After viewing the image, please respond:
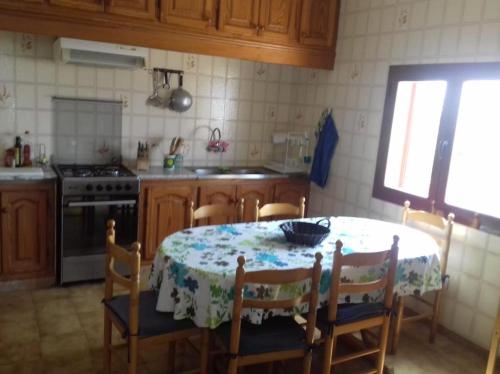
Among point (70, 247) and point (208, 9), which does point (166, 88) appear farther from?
point (70, 247)

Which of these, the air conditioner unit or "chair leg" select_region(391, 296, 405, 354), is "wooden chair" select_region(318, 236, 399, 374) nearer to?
"chair leg" select_region(391, 296, 405, 354)

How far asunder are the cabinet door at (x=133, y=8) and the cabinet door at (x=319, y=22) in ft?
3.99

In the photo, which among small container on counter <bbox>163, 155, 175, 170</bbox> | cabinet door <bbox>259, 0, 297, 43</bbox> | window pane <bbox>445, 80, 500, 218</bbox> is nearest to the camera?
window pane <bbox>445, 80, 500, 218</bbox>

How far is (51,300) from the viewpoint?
9.96 ft

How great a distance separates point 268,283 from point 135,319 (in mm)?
559

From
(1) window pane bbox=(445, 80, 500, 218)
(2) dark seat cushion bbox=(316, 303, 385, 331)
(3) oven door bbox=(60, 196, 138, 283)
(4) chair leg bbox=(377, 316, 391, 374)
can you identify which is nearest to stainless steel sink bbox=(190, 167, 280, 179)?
(3) oven door bbox=(60, 196, 138, 283)

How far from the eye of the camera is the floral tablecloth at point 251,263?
1855 millimetres

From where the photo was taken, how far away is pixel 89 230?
3.24m

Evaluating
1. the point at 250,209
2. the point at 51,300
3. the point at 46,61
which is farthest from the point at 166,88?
the point at 51,300

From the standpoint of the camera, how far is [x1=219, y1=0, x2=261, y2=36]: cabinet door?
3324 millimetres

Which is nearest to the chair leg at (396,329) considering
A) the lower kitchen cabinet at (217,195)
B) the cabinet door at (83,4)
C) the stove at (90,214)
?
the lower kitchen cabinet at (217,195)

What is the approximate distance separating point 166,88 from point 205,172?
755mm

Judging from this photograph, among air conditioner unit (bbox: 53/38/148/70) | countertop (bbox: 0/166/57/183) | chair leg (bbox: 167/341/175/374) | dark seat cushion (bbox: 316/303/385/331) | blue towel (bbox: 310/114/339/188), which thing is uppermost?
air conditioner unit (bbox: 53/38/148/70)

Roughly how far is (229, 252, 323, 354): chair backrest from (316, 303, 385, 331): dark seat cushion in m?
0.25
